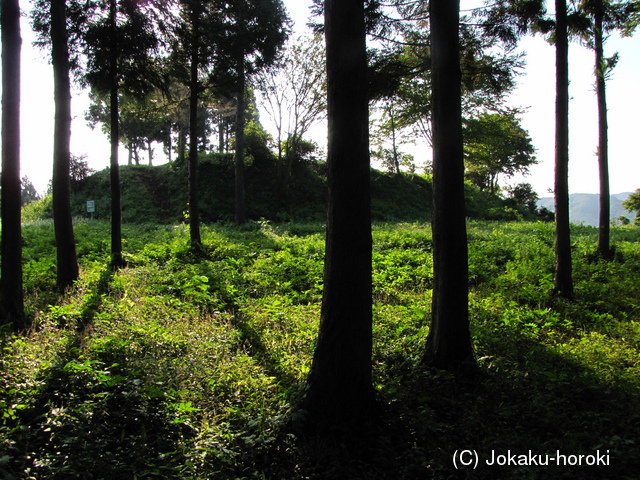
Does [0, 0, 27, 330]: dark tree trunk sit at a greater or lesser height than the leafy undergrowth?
greater

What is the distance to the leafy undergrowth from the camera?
327cm

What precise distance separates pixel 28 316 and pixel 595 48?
1508cm

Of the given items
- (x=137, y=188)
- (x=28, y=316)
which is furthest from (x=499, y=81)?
(x=137, y=188)

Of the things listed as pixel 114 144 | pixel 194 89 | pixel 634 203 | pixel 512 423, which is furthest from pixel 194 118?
pixel 634 203

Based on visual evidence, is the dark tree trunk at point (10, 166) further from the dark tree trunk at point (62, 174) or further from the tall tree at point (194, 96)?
the tall tree at point (194, 96)

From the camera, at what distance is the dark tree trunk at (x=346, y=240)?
11.9ft

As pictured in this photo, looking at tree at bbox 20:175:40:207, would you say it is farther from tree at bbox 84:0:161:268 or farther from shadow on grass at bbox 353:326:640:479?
shadow on grass at bbox 353:326:640:479

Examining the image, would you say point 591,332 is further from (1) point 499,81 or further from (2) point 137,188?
(2) point 137,188

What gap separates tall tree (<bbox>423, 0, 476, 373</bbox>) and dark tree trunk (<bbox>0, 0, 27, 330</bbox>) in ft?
20.1

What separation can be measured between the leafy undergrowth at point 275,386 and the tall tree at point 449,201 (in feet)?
1.60

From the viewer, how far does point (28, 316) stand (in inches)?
245

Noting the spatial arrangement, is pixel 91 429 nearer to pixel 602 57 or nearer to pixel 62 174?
pixel 62 174

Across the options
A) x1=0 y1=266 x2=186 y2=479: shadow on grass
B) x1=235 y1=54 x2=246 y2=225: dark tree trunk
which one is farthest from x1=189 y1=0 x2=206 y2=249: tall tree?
x1=0 y1=266 x2=186 y2=479: shadow on grass

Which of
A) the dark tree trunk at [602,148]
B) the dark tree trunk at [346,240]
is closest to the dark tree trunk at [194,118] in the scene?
the dark tree trunk at [346,240]
